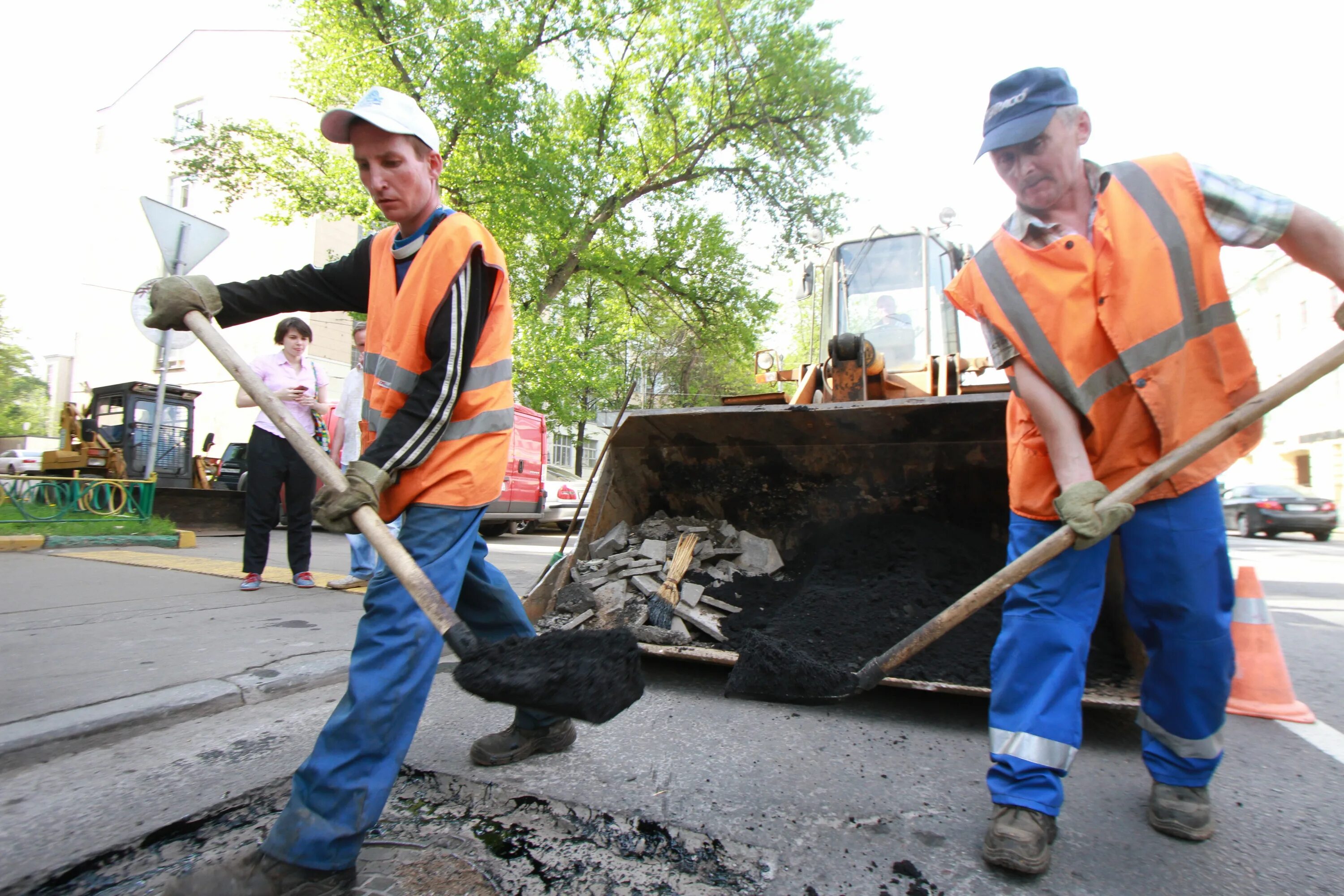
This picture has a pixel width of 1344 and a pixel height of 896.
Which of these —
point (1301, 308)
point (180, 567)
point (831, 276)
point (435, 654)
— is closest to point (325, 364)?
point (180, 567)

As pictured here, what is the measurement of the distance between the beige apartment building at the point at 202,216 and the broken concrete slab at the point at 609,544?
16.5 metres

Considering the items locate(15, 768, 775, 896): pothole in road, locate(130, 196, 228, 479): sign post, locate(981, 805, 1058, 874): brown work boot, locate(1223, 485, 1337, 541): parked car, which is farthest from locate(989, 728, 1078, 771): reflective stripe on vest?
locate(1223, 485, 1337, 541): parked car

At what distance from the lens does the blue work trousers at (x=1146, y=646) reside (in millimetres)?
1838

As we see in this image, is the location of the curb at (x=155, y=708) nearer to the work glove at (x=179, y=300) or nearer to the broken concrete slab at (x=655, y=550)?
the work glove at (x=179, y=300)

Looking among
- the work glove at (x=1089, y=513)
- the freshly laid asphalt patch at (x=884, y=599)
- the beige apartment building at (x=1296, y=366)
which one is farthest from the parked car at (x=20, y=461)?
the beige apartment building at (x=1296, y=366)

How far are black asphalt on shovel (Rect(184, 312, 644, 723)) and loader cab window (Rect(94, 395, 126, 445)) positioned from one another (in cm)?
1336

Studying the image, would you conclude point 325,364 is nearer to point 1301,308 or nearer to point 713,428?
point 713,428

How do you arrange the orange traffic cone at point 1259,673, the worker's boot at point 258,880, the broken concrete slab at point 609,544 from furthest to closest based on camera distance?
1. the broken concrete slab at point 609,544
2. the orange traffic cone at point 1259,673
3. the worker's boot at point 258,880

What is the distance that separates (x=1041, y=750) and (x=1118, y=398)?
904mm

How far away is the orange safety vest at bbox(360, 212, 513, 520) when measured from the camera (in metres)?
1.81

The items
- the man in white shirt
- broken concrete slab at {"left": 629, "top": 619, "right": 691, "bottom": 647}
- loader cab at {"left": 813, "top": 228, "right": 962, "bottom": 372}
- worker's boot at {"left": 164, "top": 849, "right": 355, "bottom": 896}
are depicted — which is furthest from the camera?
loader cab at {"left": 813, "top": 228, "right": 962, "bottom": 372}

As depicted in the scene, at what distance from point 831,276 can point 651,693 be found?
15.1 ft

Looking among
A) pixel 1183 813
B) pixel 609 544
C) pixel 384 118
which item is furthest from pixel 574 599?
pixel 1183 813

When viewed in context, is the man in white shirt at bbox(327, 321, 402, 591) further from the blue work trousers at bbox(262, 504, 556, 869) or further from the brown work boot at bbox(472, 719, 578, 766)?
the blue work trousers at bbox(262, 504, 556, 869)
